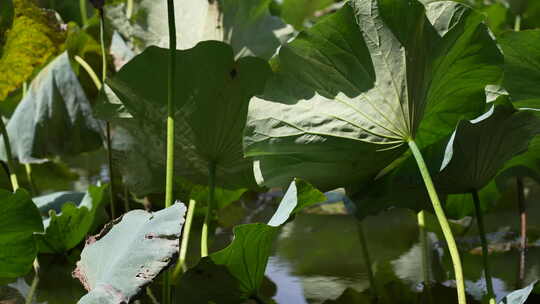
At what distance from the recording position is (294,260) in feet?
3.04

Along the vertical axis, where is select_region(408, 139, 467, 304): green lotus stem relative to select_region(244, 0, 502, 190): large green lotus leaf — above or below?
below

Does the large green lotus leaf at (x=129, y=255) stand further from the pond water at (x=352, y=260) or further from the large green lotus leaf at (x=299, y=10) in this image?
the large green lotus leaf at (x=299, y=10)

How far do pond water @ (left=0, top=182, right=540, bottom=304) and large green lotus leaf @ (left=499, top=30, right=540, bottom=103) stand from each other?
0.21 meters

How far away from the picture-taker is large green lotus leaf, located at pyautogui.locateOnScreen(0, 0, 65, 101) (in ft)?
3.05

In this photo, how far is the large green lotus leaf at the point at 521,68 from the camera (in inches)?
28.9

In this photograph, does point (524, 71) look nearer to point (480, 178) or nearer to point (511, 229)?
point (480, 178)

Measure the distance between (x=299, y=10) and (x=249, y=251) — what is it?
1.29 metres

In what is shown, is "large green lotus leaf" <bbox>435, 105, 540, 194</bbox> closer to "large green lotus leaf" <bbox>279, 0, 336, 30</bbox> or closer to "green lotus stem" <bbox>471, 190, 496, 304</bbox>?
"green lotus stem" <bbox>471, 190, 496, 304</bbox>

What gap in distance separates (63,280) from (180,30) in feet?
1.06

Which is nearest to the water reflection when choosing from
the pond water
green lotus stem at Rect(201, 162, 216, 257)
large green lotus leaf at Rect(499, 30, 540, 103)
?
the pond water

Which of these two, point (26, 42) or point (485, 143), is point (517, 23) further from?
point (26, 42)

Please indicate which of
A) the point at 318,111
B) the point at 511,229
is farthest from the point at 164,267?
the point at 511,229

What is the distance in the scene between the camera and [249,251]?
617 millimetres

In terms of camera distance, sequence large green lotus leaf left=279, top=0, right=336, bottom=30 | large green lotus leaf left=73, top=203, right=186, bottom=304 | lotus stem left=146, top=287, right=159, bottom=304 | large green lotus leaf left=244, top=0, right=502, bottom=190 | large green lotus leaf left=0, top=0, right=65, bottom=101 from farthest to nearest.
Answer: large green lotus leaf left=279, top=0, right=336, bottom=30, large green lotus leaf left=0, top=0, right=65, bottom=101, lotus stem left=146, top=287, right=159, bottom=304, large green lotus leaf left=244, top=0, right=502, bottom=190, large green lotus leaf left=73, top=203, right=186, bottom=304
